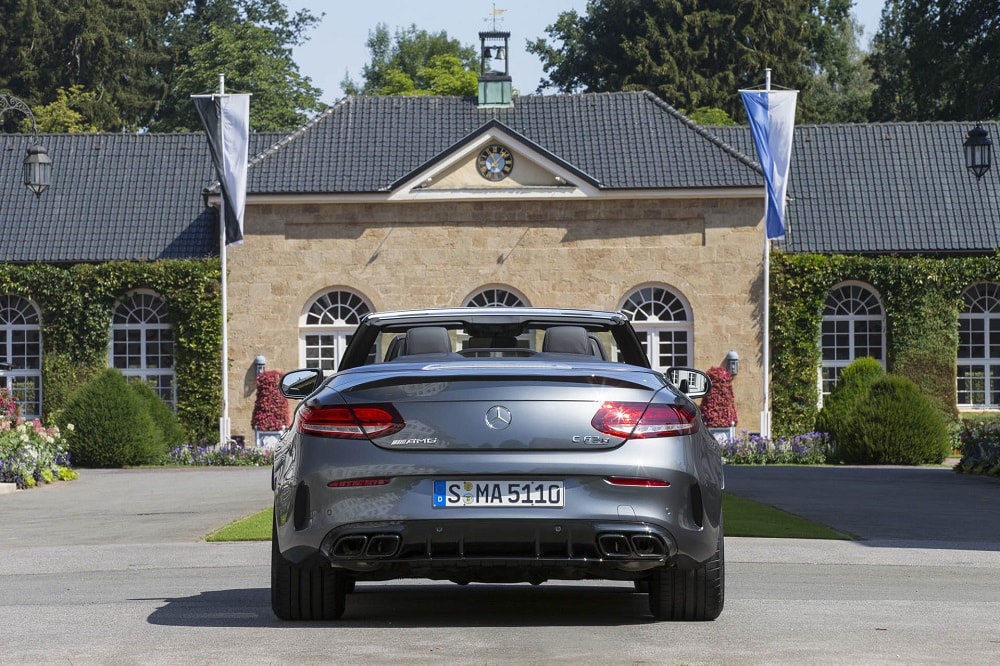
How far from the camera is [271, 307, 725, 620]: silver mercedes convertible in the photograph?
275 inches

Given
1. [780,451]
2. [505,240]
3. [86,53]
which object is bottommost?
[780,451]

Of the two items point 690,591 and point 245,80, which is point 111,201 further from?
point 690,591

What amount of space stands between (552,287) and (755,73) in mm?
22417

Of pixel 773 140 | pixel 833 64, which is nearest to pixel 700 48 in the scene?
pixel 833 64

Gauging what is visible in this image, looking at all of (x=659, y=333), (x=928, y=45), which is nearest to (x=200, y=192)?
(x=659, y=333)

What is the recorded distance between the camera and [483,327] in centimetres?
859

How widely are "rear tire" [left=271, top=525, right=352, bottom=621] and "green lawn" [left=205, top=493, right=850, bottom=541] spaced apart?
207 inches

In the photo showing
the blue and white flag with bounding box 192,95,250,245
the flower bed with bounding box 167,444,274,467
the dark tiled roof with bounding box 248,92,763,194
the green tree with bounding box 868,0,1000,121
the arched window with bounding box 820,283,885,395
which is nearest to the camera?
the flower bed with bounding box 167,444,274,467

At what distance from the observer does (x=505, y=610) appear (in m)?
8.16

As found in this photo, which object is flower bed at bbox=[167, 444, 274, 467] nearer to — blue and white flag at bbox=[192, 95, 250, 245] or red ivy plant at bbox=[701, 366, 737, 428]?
blue and white flag at bbox=[192, 95, 250, 245]

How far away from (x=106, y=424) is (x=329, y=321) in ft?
25.2

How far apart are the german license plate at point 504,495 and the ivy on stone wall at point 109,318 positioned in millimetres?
26668

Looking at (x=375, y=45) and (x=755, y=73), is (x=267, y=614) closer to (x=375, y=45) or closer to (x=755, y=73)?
(x=755, y=73)

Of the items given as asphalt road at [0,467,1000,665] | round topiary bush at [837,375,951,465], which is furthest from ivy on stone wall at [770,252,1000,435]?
asphalt road at [0,467,1000,665]
